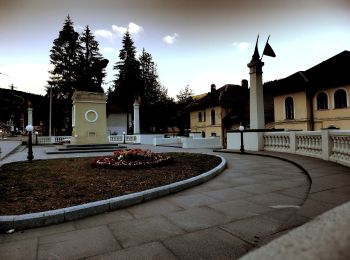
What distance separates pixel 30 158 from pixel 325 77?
27.2 metres

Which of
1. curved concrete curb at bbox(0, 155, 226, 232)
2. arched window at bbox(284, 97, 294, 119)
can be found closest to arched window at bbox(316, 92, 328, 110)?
arched window at bbox(284, 97, 294, 119)

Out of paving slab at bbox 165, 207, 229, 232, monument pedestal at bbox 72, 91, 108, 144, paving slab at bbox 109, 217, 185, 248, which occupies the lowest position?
paving slab at bbox 109, 217, 185, 248

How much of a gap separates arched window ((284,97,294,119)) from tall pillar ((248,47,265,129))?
15994 mm

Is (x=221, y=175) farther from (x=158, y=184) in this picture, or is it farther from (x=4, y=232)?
(x=4, y=232)

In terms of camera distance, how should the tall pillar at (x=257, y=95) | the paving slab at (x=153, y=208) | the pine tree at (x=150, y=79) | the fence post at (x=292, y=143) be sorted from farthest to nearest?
the pine tree at (x=150, y=79), the tall pillar at (x=257, y=95), the fence post at (x=292, y=143), the paving slab at (x=153, y=208)

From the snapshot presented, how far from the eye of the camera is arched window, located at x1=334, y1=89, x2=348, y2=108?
996 inches

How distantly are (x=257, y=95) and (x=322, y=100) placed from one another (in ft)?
51.9

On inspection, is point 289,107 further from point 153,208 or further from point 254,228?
point 254,228

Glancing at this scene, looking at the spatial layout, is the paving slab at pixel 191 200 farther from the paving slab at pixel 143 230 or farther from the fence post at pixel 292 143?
the fence post at pixel 292 143

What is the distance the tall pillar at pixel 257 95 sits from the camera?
15797 millimetres

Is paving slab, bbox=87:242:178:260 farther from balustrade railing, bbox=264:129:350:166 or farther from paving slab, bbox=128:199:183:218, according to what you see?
balustrade railing, bbox=264:129:350:166

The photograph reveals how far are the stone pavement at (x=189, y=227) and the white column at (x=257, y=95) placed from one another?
970 centimetres

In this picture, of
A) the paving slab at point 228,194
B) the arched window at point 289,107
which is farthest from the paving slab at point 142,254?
the arched window at point 289,107

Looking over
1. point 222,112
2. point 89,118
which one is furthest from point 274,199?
point 222,112
